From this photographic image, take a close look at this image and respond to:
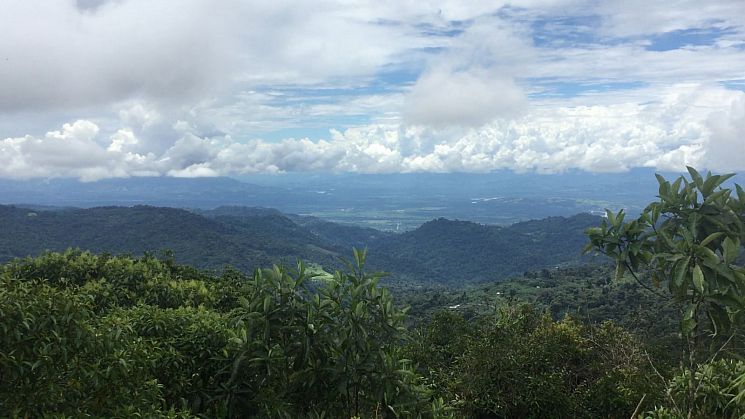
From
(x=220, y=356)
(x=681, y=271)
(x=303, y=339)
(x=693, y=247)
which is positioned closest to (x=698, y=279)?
(x=681, y=271)

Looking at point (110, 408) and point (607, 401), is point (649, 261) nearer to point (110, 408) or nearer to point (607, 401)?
point (110, 408)

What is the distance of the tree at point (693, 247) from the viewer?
13.2 ft

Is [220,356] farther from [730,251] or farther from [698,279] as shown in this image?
[730,251]

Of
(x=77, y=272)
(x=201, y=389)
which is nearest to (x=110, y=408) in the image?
(x=201, y=389)

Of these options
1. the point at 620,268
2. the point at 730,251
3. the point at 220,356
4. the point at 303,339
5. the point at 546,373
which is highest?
the point at 730,251

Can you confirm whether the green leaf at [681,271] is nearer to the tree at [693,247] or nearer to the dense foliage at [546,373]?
the tree at [693,247]

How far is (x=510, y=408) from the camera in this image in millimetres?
11016

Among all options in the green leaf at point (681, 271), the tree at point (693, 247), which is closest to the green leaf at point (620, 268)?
the tree at point (693, 247)

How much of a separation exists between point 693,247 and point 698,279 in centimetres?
34

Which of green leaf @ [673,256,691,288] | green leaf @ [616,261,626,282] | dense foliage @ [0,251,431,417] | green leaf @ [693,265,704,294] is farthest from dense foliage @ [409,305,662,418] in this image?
green leaf @ [693,265,704,294]

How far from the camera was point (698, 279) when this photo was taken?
152 inches

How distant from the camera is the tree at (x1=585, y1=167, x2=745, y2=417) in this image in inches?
159

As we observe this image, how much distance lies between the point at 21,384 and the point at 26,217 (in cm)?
19668

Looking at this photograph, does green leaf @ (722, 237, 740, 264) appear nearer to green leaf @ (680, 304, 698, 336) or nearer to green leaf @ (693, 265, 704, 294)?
green leaf @ (693, 265, 704, 294)
